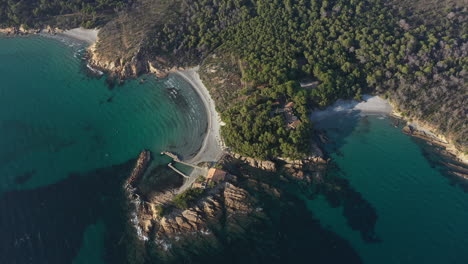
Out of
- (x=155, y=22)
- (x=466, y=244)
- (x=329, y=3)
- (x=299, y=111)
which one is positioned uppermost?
(x=329, y=3)

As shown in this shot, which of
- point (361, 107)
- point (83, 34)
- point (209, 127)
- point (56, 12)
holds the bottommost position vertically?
point (209, 127)

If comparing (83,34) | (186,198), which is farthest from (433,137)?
(83,34)

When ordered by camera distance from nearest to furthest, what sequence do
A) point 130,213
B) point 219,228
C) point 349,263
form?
point 349,263, point 219,228, point 130,213

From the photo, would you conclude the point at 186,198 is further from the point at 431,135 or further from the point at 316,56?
the point at 431,135

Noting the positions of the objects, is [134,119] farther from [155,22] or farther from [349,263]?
[349,263]

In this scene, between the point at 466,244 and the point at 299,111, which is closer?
the point at 466,244

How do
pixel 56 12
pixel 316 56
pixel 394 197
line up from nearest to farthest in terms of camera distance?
pixel 394 197, pixel 316 56, pixel 56 12

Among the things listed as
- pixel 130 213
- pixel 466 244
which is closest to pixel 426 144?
pixel 466 244
